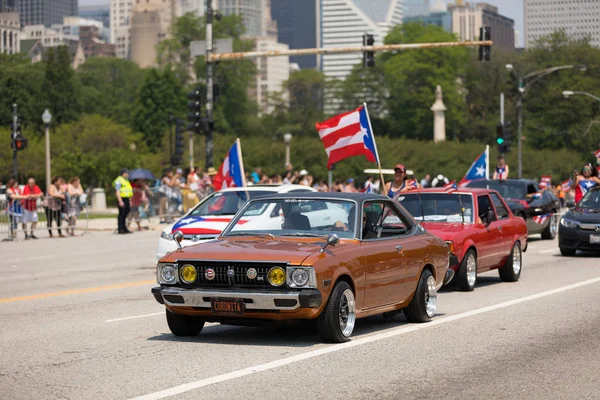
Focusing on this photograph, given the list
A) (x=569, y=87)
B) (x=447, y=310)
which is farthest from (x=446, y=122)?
(x=447, y=310)

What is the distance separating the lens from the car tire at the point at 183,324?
1131 cm

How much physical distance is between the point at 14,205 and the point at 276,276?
74.3 ft

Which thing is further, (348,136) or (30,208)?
(30,208)

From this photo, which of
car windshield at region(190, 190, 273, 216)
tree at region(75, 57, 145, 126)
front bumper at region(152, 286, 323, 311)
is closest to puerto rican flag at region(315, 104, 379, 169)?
car windshield at region(190, 190, 273, 216)

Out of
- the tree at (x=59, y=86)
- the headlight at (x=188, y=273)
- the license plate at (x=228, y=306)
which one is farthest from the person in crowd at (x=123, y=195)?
the tree at (x=59, y=86)

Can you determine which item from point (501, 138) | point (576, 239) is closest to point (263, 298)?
point (576, 239)

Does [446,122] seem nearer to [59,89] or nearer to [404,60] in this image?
[404,60]

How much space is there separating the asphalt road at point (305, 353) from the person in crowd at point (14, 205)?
15149mm

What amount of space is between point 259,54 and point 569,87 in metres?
70.0

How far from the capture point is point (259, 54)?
38406 mm

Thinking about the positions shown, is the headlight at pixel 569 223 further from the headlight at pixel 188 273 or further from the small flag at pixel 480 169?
the headlight at pixel 188 273

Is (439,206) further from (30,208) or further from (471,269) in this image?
(30,208)

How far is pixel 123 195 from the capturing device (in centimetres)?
3472

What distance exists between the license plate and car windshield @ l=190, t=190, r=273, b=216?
9309 mm
